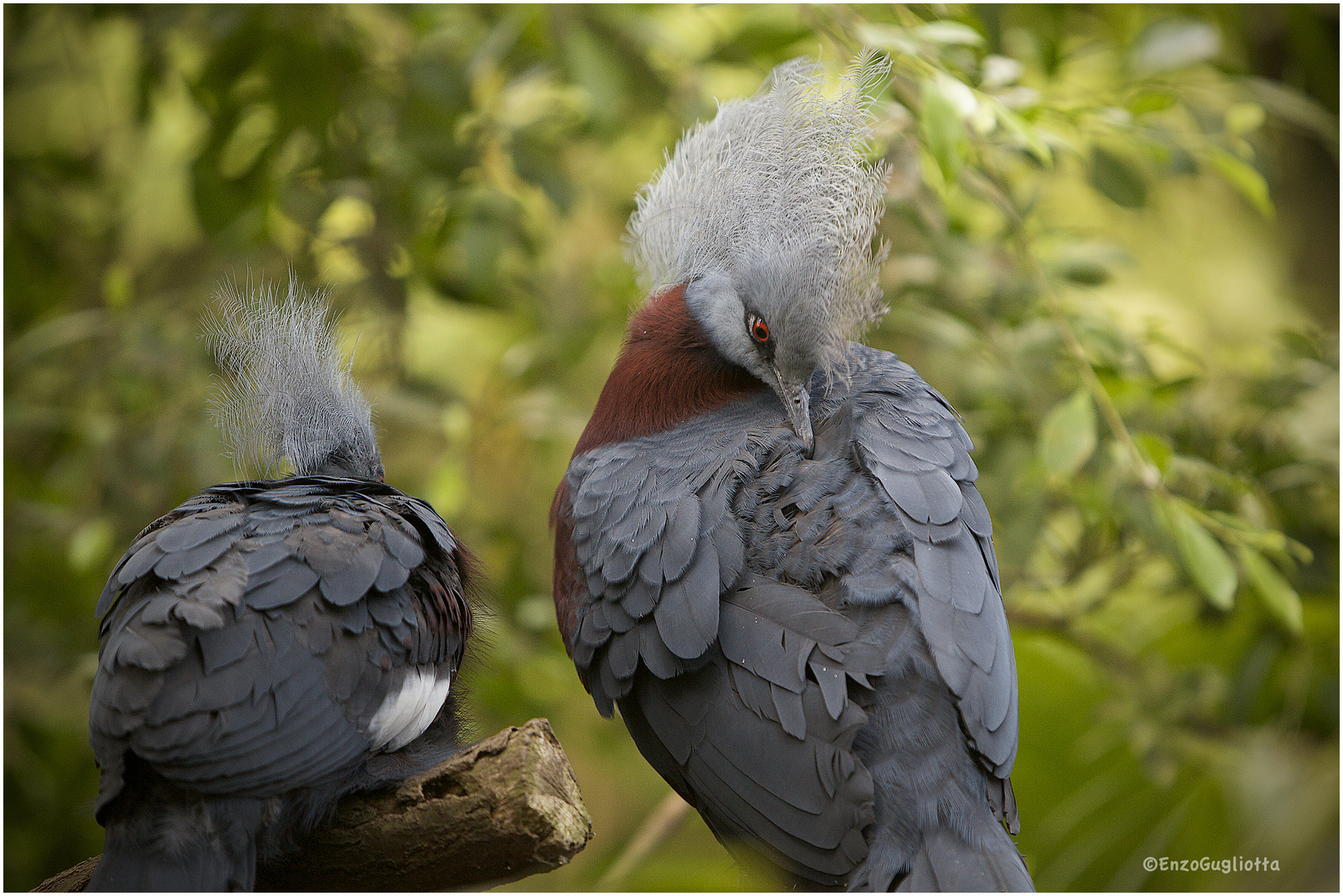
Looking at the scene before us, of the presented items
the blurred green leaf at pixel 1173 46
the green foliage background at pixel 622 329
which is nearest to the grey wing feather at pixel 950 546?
the green foliage background at pixel 622 329

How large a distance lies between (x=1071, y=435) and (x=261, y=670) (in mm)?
1697

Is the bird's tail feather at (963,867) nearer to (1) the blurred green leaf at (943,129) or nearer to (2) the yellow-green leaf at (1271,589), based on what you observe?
(2) the yellow-green leaf at (1271,589)

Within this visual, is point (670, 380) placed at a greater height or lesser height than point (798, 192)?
lesser

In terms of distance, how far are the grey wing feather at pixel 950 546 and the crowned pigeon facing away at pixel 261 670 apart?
838mm

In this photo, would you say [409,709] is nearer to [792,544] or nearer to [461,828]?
[461,828]

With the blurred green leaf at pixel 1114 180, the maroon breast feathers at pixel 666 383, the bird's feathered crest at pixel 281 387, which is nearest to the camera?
the bird's feathered crest at pixel 281 387

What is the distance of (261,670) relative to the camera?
1.38 m

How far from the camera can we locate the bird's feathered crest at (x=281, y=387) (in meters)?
1.96

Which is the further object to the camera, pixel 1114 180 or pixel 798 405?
pixel 1114 180

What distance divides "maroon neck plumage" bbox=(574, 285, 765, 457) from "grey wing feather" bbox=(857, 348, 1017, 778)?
0.31 m

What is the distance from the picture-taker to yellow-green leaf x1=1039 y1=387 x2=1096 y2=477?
6.96 feet

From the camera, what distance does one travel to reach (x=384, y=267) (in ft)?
10.4

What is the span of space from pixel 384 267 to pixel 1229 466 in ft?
9.17

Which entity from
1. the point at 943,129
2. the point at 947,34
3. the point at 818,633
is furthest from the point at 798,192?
the point at 818,633
